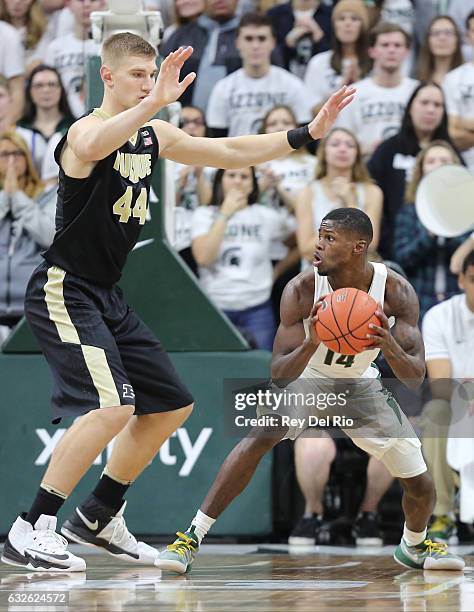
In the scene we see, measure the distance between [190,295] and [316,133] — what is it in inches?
88.6

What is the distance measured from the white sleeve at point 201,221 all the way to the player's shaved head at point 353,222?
3519 millimetres

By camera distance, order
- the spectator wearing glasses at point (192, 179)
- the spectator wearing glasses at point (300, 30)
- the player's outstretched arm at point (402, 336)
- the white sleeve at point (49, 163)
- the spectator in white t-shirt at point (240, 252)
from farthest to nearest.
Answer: the spectator wearing glasses at point (300, 30) → the white sleeve at point (49, 163) → the spectator wearing glasses at point (192, 179) → the spectator in white t-shirt at point (240, 252) → the player's outstretched arm at point (402, 336)

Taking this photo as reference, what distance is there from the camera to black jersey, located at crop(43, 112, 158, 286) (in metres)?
5.76

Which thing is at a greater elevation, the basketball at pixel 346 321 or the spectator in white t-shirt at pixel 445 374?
the basketball at pixel 346 321

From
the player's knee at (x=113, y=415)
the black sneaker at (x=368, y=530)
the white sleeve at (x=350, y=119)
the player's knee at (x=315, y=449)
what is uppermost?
the white sleeve at (x=350, y=119)

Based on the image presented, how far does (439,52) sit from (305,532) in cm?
434

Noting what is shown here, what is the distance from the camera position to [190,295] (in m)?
7.91

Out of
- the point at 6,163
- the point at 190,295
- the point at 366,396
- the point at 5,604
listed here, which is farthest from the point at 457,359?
the point at 5,604

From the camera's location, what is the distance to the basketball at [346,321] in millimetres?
5305

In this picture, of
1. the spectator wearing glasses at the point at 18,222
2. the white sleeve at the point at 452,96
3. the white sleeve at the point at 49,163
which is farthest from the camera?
the white sleeve at the point at 452,96

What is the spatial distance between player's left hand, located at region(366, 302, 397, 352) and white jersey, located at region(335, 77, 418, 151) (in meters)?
4.62

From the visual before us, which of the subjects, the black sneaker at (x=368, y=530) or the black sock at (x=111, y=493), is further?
the black sneaker at (x=368, y=530)

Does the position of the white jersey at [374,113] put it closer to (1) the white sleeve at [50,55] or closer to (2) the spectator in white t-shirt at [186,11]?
(2) the spectator in white t-shirt at [186,11]

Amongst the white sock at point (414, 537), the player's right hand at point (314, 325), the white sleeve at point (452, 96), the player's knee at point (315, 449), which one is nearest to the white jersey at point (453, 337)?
the player's knee at point (315, 449)
